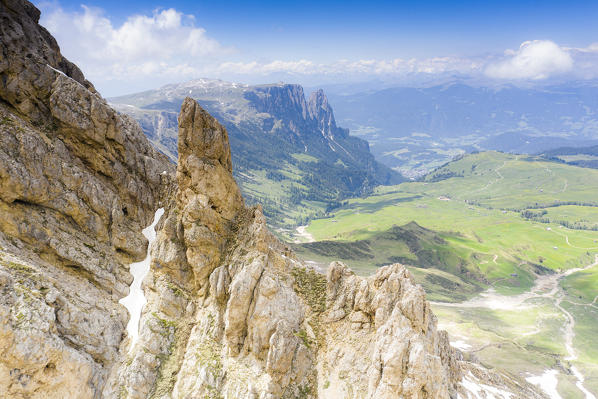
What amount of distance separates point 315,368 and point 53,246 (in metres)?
41.7

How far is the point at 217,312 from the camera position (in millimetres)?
47781

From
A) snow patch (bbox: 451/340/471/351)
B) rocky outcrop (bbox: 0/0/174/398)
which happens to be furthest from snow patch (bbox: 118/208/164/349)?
snow patch (bbox: 451/340/471/351)

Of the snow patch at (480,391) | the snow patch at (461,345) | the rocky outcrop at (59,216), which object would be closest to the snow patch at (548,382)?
the snow patch at (461,345)

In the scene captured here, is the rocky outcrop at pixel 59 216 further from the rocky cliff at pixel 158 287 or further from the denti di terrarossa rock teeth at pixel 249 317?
the denti di terrarossa rock teeth at pixel 249 317

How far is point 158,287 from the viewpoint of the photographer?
50.1 metres

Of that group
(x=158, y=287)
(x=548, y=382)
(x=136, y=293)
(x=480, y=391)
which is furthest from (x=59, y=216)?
(x=548, y=382)

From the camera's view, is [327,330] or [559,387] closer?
[327,330]

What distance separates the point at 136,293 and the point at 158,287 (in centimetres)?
440

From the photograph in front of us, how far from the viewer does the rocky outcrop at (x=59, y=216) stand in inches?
1405

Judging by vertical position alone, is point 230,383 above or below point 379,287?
below

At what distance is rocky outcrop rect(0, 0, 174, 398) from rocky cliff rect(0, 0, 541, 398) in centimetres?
18

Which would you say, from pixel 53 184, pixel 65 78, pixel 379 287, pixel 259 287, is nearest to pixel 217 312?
pixel 259 287

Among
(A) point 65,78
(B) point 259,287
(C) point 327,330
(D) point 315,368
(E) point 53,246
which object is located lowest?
(D) point 315,368

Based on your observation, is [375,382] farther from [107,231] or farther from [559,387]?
[559,387]
